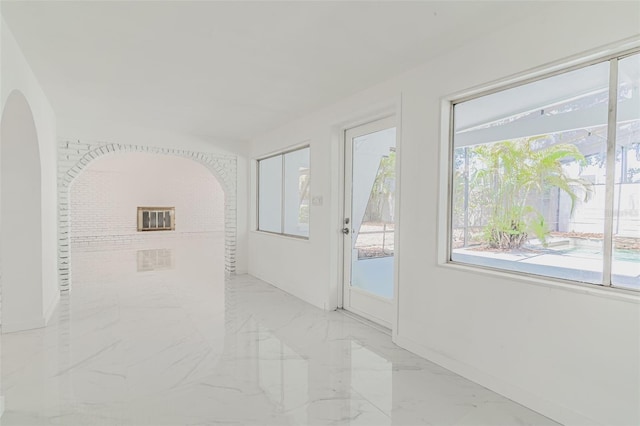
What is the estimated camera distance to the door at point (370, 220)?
11.3 ft

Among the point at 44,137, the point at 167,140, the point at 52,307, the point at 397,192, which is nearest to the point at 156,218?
the point at 167,140

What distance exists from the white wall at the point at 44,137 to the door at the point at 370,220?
2.92 meters

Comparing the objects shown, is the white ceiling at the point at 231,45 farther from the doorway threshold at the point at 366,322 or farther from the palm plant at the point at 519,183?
the doorway threshold at the point at 366,322

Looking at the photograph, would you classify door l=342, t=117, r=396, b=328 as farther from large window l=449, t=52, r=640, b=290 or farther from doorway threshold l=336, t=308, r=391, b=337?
large window l=449, t=52, r=640, b=290

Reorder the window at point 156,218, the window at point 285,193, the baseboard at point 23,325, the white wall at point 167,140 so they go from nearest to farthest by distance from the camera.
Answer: the baseboard at point 23,325 → the white wall at point 167,140 → the window at point 285,193 → the window at point 156,218

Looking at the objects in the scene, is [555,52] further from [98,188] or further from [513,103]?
[98,188]

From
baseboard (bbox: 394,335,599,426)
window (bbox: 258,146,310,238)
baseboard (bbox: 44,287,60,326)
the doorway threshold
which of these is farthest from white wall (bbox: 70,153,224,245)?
baseboard (bbox: 394,335,599,426)

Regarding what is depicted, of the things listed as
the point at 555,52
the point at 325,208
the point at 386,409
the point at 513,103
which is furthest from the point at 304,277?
the point at 555,52

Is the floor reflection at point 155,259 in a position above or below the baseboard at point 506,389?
below

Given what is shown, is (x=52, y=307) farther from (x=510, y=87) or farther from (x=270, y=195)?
(x=510, y=87)

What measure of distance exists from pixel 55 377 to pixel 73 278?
11.8ft

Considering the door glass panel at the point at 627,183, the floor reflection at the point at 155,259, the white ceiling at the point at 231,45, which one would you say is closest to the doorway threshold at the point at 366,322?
the door glass panel at the point at 627,183

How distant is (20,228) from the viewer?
324 centimetres

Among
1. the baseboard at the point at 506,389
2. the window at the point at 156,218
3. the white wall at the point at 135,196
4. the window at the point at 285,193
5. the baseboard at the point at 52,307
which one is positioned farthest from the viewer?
the window at the point at 156,218
